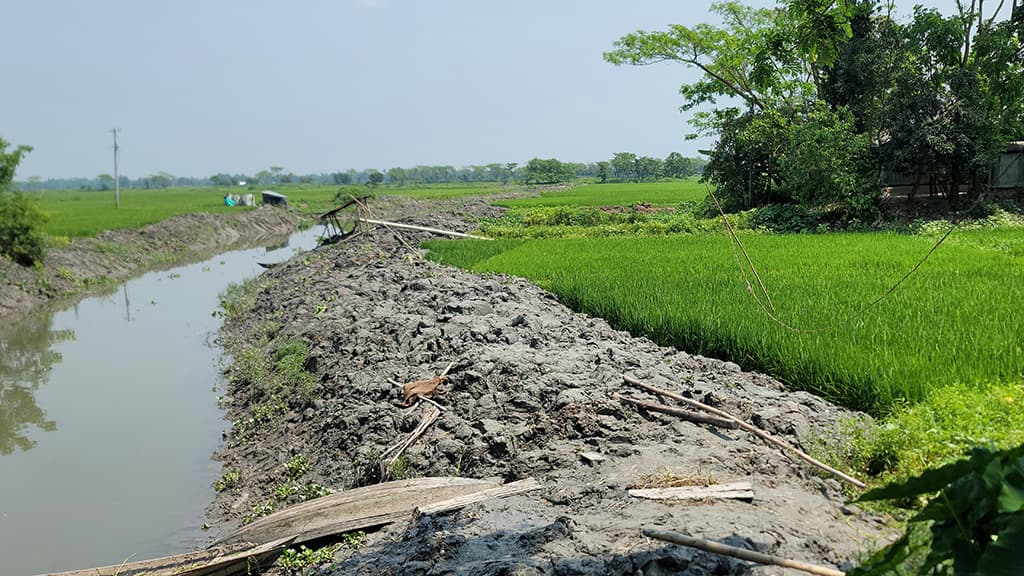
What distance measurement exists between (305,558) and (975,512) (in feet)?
11.9

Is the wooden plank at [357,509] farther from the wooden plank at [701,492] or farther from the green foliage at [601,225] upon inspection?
the green foliage at [601,225]

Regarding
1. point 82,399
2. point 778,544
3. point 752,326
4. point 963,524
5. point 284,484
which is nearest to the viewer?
point 963,524

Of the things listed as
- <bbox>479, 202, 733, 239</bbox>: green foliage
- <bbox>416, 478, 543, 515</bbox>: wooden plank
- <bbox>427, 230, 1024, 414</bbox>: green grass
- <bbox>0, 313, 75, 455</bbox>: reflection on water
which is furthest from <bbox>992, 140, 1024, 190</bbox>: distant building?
<bbox>0, 313, 75, 455</bbox>: reflection on water

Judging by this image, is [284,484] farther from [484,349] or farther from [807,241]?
[807,241]

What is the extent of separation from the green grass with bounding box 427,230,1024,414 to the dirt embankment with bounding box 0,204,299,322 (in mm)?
9788

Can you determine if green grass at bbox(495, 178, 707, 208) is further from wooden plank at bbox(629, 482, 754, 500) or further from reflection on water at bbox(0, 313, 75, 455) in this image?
wooden plank at bbox(629, 482, 754, 500)

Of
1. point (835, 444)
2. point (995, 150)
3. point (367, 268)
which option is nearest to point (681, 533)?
point (835, 444)

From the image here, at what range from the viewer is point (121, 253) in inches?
864

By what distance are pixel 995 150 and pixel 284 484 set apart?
61.4 ft

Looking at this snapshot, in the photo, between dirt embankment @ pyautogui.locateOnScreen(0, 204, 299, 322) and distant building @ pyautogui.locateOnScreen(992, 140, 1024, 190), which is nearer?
dirt embankment @ pyautogui.locateOnScreen(0, 204, 299, 322)

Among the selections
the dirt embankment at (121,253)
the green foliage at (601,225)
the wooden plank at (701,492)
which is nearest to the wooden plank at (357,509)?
the wooden plank at (701,492)

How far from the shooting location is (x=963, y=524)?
5.08 ft

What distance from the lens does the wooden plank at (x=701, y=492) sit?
3598mm

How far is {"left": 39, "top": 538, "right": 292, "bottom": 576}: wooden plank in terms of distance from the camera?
417cm
